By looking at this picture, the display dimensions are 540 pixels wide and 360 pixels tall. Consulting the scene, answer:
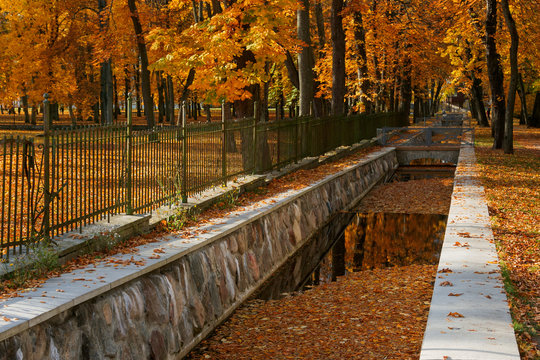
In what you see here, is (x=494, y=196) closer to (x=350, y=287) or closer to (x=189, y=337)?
(x=350, y=287)

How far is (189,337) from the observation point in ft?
28.2

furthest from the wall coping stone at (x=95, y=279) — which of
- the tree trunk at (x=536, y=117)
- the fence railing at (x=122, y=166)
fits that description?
the tree trunk at (x=536, y=117)

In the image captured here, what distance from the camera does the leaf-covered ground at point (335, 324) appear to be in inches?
321

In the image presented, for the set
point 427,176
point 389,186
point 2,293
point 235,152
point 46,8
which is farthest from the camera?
point 46,8

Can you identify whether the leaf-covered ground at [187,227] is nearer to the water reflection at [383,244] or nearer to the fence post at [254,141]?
the fence post at [254,141]

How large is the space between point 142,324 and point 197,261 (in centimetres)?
189

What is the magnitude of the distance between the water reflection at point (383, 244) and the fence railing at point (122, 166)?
114 inches

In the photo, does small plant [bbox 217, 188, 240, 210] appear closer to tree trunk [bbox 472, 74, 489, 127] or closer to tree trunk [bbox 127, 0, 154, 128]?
tree trunk [bbox 127, 0, 154, 128]

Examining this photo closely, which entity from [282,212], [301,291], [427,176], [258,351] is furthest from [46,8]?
[258,351]

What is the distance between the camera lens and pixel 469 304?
24.6 feet

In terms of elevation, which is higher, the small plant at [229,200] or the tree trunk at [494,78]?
the tree trunk at [494,78]

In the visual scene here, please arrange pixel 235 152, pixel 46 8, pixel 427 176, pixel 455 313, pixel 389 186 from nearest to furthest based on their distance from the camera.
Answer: pixel 455 313 < pixel 235 152 < pixel 389 186 < pixel 427 176 < pixel 46 8

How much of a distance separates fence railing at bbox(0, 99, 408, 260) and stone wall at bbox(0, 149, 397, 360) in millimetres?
1392

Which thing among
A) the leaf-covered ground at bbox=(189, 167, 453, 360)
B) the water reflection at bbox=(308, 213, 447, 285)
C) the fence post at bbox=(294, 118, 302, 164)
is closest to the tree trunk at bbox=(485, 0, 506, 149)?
the fence post at bbox=(294, 118, 302, 164)
